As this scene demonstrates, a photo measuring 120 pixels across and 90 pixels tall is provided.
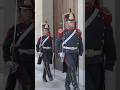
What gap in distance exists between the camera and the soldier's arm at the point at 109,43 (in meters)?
3.05

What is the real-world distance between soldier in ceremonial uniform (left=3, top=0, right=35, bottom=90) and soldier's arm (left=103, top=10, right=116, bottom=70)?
23.3 inches

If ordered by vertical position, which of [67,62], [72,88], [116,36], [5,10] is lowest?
[72,88]

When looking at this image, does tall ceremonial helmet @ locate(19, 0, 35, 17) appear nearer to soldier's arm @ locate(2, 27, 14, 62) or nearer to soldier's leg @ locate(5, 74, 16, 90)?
soldier's arm @ locate(2, 27, 14, 62)

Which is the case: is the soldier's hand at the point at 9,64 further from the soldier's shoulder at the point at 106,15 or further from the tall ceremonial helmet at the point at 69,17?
the soldier's shoulder at the point at 106,15

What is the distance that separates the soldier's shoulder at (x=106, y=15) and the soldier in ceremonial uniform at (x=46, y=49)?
1.52ft

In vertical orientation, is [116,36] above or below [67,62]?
above

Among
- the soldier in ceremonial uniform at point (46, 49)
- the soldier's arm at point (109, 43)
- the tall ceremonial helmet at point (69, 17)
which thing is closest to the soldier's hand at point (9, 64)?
the soldier in ceremonial uniform at point (46, 49)

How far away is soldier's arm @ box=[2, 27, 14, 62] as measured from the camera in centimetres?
298

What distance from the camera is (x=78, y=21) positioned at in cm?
294

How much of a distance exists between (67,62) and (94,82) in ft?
0.95

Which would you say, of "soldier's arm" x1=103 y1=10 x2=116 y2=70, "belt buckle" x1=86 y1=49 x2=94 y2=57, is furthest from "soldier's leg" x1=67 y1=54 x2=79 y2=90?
"soldier's arm" x1=103 y1=10 x2=116 y2=70

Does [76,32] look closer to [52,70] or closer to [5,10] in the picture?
[52,70]

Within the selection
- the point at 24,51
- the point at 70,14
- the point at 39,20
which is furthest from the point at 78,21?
the point at 24,51

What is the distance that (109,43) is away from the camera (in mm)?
3055
